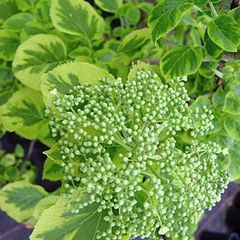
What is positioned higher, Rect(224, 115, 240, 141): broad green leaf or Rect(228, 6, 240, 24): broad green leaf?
Rect(228, 6, 240, 24): broad green leaf

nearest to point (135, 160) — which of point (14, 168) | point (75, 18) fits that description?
point (75, 18)

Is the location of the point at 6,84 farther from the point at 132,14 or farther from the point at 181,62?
the point at 181,62

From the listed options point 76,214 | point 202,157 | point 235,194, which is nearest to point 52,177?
point 76,214

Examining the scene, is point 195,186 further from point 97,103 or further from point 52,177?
point 52,177

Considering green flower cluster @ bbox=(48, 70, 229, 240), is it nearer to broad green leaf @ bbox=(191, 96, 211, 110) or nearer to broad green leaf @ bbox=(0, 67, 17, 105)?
broad green leaf @ bbox=(191, 96, 211, 110)

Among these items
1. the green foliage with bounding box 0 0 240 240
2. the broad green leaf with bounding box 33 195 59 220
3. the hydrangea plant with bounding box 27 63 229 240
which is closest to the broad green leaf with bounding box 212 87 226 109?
the green foliage with bounding box 0 0 240 240

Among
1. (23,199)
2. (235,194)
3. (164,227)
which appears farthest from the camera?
(235,194)
